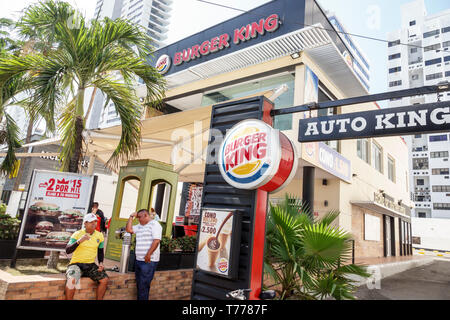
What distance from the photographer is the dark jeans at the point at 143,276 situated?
14.5 feet

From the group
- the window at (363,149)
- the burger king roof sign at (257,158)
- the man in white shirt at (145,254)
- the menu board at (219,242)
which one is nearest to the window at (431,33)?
the window at (363,149)

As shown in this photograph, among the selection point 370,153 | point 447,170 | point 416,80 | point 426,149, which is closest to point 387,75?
point 416,80

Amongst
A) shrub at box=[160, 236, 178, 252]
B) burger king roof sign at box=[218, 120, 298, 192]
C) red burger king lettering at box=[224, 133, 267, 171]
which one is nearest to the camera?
burger king roof sign at box=[218, 120, 298, 192]

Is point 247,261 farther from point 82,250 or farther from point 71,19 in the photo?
point 71,19

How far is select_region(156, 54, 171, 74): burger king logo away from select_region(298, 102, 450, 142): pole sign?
1115 centimetres

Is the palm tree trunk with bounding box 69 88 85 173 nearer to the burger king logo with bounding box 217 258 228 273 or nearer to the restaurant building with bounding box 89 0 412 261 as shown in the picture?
the restaurant building with bounding box 89 0 412 261

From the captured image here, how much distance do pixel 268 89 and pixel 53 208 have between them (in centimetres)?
813

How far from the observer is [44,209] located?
526 cm

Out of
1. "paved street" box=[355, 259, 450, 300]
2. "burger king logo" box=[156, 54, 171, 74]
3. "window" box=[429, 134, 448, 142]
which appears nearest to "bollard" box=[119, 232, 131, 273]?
"paved street" box=[355, 259, 450, 300]

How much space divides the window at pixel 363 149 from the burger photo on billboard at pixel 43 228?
1318 cm

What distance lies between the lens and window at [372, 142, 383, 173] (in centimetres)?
1638

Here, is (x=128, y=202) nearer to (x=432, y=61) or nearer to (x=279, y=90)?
(x=279, y=90)

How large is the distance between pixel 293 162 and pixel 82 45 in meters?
4.41

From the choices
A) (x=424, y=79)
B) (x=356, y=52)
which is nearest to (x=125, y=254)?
(x=424, y=79)
